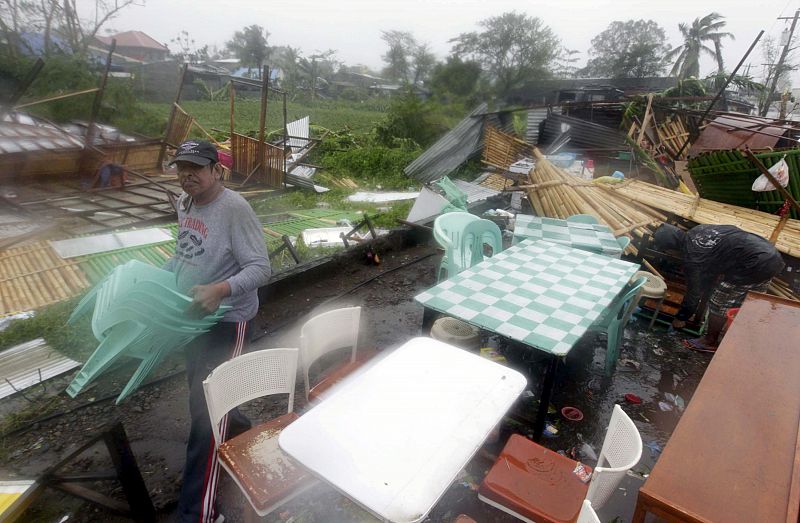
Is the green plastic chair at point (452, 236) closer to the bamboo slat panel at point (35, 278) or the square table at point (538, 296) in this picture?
the square table at point (538, 296)

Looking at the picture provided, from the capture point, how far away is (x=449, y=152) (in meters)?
12.9

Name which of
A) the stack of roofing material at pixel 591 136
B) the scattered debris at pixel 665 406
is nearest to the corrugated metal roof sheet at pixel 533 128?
the stack of roofing material at pixel 591 136

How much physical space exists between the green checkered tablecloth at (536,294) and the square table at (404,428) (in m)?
0.60

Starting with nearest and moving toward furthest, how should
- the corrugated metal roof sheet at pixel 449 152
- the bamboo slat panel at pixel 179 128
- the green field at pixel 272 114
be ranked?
the bamboo slat panel at pixel 179 128 < the corrugated metal roof sheet at pixel 449 152 < the green field at pixel 272 114

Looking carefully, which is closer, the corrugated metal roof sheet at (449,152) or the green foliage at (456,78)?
the corrugated metal roof sheet at (449,152)

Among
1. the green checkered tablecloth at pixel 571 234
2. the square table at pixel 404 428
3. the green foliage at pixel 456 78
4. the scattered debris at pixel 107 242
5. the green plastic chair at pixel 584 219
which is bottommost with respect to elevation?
the scattered debris at pixel 107 242

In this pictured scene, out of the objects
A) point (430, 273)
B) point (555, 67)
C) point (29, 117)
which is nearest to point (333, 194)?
point (430, 273)

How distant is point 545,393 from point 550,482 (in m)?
0.90

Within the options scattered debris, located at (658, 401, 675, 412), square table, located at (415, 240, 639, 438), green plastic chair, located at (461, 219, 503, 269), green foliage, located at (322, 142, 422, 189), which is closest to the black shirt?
square table, located at (415, 240, 639, 438)

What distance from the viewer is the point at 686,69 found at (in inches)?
1340

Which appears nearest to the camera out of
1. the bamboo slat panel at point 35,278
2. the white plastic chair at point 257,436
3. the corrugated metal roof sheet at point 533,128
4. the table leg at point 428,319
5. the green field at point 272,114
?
the white plastic chair at point 257,436

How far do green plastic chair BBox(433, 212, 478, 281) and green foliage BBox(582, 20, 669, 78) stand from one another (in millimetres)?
39460

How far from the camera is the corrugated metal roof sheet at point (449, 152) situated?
1250cm

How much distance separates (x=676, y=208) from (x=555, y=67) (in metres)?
29.9
